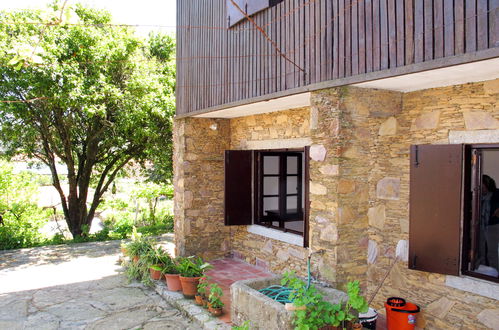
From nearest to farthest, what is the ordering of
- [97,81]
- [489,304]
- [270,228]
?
[489,304]
[270,228]
[97,81]

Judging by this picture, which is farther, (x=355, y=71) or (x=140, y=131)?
(x=140, y=131)

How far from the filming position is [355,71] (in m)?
4.00

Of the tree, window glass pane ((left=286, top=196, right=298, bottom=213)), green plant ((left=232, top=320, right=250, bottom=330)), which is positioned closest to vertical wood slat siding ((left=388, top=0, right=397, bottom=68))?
green plant ((left=232, top=320, right=250, bottom=330))

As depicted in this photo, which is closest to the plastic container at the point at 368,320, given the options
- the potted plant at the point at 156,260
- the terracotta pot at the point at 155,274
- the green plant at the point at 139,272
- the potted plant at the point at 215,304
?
the potted plant at the point at 215,304

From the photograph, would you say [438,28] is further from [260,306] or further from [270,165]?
[270,165]

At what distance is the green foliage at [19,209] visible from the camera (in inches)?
387

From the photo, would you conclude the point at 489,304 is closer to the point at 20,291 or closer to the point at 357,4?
the point at 357,4

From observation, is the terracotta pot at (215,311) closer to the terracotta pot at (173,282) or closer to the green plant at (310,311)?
the terracotta pot at (173,282)

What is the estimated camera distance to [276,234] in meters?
6.43

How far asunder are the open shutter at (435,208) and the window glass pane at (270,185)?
10.1 ft

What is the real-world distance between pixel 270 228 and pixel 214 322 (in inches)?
88.2

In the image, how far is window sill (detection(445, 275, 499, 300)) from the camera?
3737 millimetres

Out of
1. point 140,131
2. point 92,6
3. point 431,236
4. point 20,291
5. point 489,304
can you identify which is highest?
point 92,6

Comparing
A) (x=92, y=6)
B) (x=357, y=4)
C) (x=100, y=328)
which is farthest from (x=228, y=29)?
(x=92, y=6)
